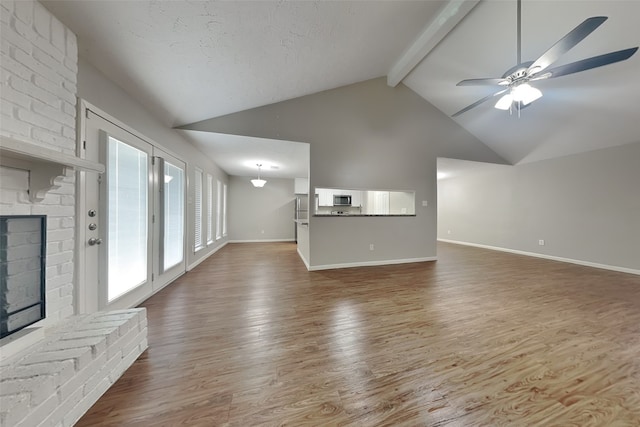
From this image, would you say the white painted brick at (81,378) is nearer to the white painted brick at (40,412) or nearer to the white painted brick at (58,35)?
the white painted brick at (40,412)

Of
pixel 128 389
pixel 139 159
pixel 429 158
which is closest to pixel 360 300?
pixel 128 389

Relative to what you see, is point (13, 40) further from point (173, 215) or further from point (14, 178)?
point (173, 215)

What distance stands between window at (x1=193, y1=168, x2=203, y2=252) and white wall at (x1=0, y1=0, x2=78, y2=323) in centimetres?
273

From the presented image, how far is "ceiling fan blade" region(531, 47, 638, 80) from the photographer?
1.61m

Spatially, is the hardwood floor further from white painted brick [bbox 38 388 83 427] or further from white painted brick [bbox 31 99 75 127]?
white painted brick [bbox 31 99 75 127]

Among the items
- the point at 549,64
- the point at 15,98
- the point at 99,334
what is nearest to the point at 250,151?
the point at 15,98

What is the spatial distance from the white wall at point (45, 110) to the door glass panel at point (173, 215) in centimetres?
149

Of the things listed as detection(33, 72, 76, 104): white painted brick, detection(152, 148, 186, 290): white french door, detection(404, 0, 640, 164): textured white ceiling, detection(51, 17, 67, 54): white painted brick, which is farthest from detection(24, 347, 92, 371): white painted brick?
detection(404, 0, 640, 164): textured white ceiling

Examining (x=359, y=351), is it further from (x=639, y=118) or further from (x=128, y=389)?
(x=639, y=118)

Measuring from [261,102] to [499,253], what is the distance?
6916 millimetres

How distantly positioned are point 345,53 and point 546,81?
3254 millimetres

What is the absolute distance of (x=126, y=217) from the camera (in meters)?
2.30

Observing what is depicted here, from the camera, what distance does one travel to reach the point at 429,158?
4711 millimetres

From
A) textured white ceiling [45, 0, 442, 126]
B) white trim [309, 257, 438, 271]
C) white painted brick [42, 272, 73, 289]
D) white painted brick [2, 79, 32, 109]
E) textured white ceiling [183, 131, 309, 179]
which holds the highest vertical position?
textured white ceiling [45, 0, 442, 126]
